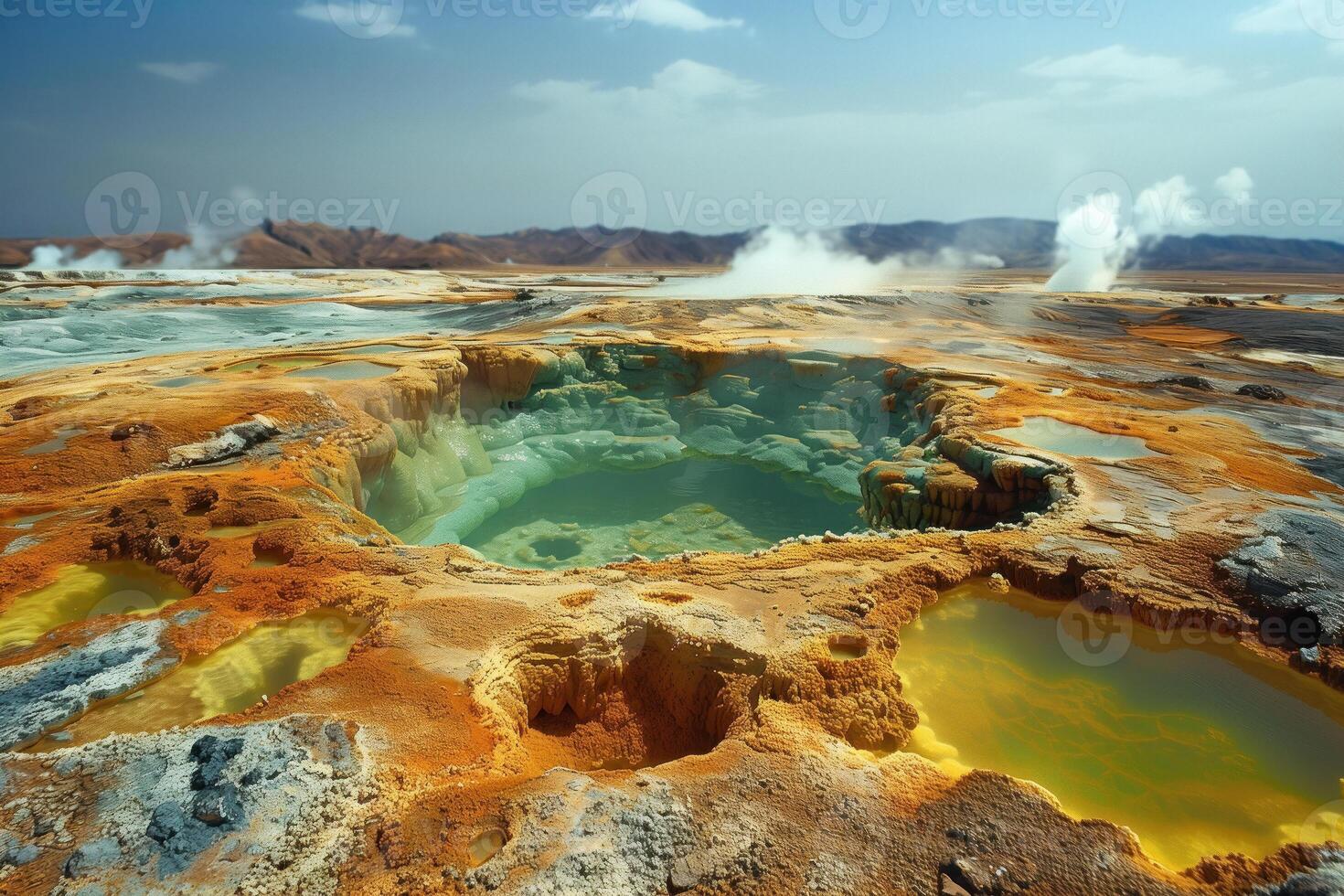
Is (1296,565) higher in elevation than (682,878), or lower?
higher

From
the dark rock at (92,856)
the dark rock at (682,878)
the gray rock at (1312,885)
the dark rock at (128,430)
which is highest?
the dark rock at (128,430)

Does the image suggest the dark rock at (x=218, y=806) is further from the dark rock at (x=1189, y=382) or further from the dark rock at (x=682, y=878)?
the dark rock at (x=1189, y=382)

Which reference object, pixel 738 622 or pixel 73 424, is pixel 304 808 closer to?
pixel 738 622

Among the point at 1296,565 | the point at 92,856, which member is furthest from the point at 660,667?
the point at 1296,565

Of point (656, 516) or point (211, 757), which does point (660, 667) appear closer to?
point (211, 757)

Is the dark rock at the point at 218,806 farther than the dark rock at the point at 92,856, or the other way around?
the dark rock at the point at 218,806

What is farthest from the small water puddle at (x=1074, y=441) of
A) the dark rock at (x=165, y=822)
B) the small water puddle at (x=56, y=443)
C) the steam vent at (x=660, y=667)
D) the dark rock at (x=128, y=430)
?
the small water puddle at (x=56, y=443)

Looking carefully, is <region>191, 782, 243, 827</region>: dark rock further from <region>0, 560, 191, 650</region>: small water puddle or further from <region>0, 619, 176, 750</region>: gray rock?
<region>0, 560, 191, 650</region>: small water puddle

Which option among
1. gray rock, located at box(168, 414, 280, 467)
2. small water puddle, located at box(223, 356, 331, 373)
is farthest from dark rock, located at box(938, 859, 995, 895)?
small water puddle, located at box(223, 356, 331, 373)
